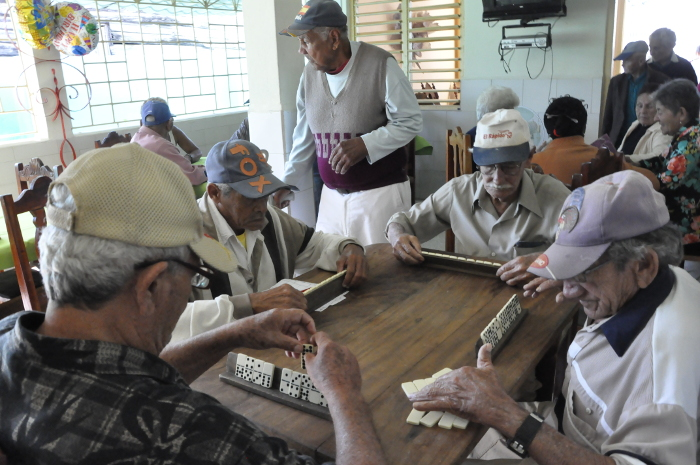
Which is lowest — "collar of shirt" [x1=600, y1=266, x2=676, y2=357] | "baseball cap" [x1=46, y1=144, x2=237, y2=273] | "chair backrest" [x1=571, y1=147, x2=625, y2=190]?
"collar of shirt" [x1=600, y1=266, x2=676, y2=357]

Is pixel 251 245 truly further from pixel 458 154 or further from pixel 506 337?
pixel 458 154

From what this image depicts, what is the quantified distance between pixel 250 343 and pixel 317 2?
1.91 m

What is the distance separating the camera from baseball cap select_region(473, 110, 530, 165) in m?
2.18

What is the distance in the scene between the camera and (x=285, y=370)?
128cm

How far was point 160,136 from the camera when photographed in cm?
436

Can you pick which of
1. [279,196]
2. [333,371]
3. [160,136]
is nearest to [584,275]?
[333,371]

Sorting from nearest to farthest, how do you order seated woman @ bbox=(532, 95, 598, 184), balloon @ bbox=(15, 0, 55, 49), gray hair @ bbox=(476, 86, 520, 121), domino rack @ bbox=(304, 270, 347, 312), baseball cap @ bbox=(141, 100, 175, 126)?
domino rack @ bbox=(304, 270, 347, 312)
seated woman @ bbox=(532, 95, 598, 184)
gray hair @ bbox=(476, 86, 520, 121)
baseball cap @ bbox=(141, 100, 175, 126)
balloon @ bbox=(15, 0, 55, 49)

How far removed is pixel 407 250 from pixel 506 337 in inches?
28.1

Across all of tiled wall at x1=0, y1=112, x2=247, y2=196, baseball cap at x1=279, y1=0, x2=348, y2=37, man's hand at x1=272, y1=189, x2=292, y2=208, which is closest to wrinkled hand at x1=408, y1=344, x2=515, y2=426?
man's hand at x1=272, y1=189, x2=292, y2=208

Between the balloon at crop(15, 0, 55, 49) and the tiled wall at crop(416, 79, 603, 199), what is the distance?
3892mm

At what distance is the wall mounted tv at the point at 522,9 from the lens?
4883 millimetres

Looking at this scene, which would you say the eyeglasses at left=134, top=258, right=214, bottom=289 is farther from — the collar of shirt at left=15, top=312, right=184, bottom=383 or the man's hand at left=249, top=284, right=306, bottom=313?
the man's hand at left=249, top=284, right=306, bottom=313

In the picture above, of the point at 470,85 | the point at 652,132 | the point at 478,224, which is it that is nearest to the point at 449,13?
the point at 470,85

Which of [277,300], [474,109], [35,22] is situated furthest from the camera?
[474,109]
